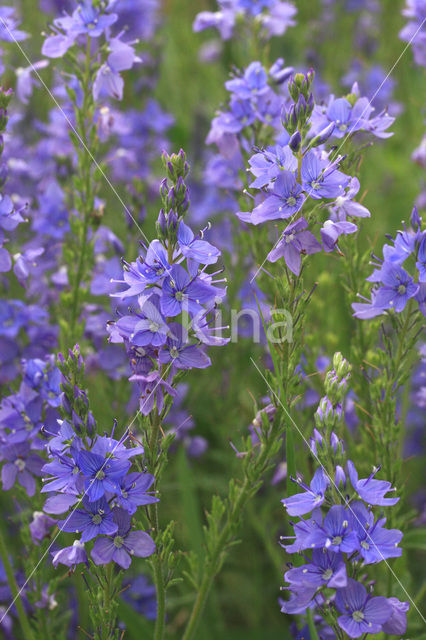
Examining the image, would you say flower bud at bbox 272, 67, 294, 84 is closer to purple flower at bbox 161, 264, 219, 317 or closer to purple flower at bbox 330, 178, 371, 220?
purple flower at bbox 330, 178, 371, 220

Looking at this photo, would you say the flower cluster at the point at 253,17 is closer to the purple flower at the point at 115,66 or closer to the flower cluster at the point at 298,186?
the purple flower at the point at 115,66

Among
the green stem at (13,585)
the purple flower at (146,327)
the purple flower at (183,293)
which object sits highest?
→ the purple flower at (183,293)

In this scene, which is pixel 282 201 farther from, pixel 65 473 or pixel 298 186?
pixel 65 473

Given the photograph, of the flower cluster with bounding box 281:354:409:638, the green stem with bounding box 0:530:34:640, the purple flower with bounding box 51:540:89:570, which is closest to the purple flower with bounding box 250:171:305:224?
the flower cluster with bounding box 281:354:409:638

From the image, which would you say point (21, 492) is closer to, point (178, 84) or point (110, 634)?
point (110, 634)

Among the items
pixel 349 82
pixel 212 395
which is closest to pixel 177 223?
pixel 212 395

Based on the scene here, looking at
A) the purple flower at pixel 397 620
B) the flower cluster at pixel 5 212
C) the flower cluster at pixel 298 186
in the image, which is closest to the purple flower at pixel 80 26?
the flower cluster at pixel 5 212
